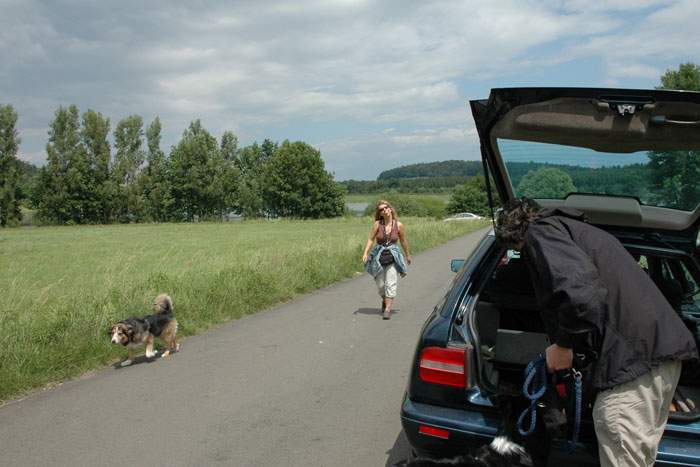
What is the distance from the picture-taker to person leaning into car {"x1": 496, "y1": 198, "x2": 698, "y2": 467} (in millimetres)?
2426

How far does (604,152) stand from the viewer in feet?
11.5

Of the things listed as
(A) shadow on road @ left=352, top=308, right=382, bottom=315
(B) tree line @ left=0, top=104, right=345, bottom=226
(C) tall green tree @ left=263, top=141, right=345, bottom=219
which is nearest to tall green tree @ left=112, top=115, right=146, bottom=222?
(B) tree line @ left=0, top=104, right=345, bottom=226

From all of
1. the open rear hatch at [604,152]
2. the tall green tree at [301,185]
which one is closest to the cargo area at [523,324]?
the open rear hatch at [604,152]

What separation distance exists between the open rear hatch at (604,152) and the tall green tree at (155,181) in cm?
7741

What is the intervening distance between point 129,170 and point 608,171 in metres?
77.8

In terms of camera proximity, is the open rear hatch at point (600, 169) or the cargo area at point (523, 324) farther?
the cargo area at point (523, 324)

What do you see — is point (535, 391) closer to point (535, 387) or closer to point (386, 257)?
point (535, 387)

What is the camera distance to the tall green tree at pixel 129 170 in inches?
2899

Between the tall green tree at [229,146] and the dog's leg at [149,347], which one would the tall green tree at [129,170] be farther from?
the dog's leg at [149,347]

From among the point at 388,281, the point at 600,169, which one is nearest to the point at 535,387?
the point at 600,169

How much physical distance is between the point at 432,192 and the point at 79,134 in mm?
74228

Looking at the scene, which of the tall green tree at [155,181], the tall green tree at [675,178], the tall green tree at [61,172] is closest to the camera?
the tall green tree at [675,178]

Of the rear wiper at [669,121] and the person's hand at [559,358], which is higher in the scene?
the rear wiper at [669,121]

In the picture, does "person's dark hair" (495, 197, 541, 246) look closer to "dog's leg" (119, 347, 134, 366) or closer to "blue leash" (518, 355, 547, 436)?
"blue leash" (518, 355, 547, 436)
